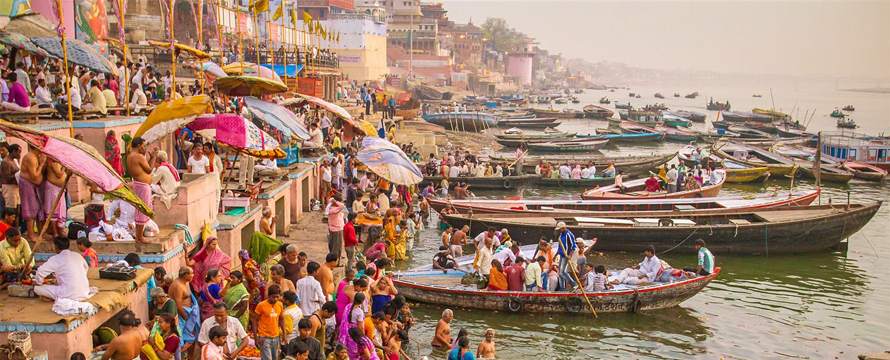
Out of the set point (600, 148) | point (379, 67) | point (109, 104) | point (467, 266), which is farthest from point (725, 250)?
point (379, 67)

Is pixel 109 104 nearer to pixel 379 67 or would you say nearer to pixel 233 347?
pixel 233 347

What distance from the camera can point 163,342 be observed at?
829cm

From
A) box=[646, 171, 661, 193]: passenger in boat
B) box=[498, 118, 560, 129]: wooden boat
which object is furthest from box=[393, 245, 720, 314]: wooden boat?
box=[498, 118, 560, 129]: wooden boat

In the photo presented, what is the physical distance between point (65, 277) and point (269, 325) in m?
2.15

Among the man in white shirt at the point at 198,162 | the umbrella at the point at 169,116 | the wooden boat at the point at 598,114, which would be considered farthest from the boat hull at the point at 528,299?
the wooden boat at the point at 598,114

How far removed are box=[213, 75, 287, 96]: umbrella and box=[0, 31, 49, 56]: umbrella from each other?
3285 millimetres

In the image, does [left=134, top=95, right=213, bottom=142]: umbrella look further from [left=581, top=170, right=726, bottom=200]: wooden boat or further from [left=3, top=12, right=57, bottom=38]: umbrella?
[left=581, top=170, right=726, bottom=200]: wooden boat

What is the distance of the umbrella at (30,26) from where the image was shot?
1359 centimetres

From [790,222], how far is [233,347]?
1731 centimetres

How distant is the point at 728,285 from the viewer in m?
19.5

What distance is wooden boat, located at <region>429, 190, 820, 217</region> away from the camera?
2273 cm

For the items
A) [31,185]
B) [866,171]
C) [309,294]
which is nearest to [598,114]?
[866,171]

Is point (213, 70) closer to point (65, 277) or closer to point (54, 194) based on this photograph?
point (54, 194)

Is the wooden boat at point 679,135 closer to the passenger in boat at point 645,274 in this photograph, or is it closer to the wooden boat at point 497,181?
the wooden boat at point 497,181
